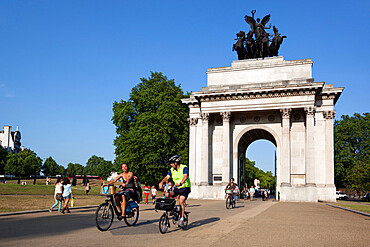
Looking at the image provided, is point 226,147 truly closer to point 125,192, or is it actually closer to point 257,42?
point 257,42

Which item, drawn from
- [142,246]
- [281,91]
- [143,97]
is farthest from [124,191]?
[143,97]

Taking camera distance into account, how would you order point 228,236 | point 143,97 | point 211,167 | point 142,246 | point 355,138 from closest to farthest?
point 142,246 → point 228,236 → point 211,167 → point 143,97 → point 355,138

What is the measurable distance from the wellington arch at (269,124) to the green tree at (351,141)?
33.4m

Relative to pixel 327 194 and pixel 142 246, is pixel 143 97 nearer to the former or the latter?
pixel 327 194

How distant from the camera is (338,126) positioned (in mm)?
74750

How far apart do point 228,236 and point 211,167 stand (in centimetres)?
3057

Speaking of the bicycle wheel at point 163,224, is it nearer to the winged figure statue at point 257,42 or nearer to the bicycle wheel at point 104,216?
the bicycle wheel at point 104,216

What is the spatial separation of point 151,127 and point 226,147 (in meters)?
10.4

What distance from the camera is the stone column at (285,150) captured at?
35406 millimetres

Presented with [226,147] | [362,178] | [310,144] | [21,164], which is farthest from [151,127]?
[21,164]

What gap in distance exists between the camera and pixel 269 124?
128 feet

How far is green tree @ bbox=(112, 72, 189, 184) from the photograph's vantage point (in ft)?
141

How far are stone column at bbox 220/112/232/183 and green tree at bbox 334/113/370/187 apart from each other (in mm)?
38050

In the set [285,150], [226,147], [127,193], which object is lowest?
[127,193]
